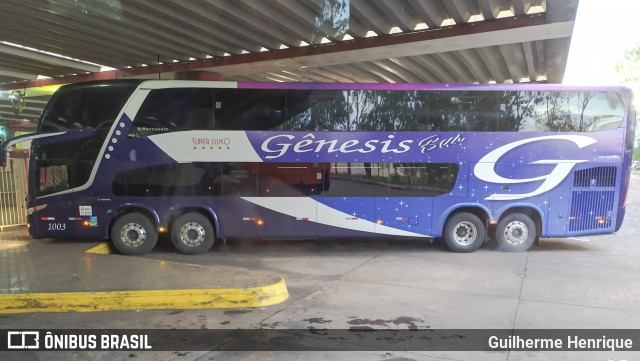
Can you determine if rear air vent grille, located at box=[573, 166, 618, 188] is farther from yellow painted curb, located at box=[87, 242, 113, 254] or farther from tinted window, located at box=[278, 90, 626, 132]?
yellow painted curb, located at box=[87, 242, 113, 254]

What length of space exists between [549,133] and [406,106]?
3057mm

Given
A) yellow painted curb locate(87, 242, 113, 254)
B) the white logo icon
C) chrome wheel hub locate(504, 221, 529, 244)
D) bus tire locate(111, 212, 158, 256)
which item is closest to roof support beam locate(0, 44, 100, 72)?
yellow painted curb locate(87, 242, 113, 254)

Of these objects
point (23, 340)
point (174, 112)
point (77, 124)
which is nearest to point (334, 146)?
point (174, 112)

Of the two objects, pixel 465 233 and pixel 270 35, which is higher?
pixel 270 35

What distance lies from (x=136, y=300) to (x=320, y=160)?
14.8 feet

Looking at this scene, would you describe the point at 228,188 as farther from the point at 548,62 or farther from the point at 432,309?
the point at 548,62

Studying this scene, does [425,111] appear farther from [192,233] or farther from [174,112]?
[192,233]

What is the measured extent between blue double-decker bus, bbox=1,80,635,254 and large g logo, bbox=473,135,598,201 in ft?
0.08

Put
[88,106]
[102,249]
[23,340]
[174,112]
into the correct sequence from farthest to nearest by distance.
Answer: [102,249]
[174,112]
[88,106]
[23,340]

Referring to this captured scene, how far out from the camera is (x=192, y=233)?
8.79m

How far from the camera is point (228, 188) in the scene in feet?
28.4

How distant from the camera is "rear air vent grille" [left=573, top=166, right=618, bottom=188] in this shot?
8.80m

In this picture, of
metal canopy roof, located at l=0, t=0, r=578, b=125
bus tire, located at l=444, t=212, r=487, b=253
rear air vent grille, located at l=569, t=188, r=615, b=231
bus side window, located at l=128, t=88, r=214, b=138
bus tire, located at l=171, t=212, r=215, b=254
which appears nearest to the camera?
bus side window, located at l=128, t=88, r=214, b=138

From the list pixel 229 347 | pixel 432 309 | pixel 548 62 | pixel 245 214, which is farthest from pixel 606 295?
pixel 548 62
